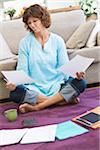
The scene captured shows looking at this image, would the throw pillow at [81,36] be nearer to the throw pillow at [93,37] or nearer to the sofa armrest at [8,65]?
the throw pillow at [93,37]

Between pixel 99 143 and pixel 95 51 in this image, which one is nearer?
pixel 99 143

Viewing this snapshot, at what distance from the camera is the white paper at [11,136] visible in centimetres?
171

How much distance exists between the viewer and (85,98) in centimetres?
243

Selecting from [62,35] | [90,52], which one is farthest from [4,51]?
[90,52]

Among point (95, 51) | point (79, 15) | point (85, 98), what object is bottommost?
point (85, 98)

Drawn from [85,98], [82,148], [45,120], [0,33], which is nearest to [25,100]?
[45,120]

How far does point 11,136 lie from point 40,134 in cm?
17

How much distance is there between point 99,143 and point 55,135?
0.26m

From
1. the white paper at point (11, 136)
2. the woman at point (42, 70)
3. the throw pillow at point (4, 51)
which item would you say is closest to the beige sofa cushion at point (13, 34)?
the throw pillow at point (4, 51)

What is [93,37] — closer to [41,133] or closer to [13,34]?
[13,34]

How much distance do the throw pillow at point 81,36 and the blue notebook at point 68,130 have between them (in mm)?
1263

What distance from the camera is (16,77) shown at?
6.92 ft

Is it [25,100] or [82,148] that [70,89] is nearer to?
[25,100]

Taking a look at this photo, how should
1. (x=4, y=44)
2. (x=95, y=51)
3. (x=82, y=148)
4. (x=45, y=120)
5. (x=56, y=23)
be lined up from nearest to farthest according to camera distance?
1. (x=82, y=148)
2. (x=45, y=120)
3. (x=95, y=51)
4. (x=4, y=44)
5. (x=56, y=23)
